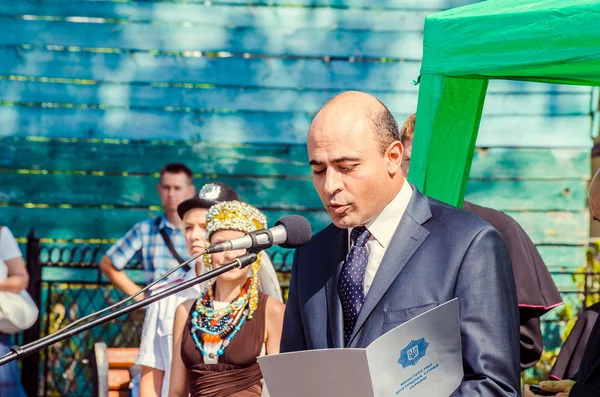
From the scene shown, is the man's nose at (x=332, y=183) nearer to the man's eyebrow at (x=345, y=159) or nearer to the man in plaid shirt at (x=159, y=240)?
the man's eyebrow at (x=345, y=159)

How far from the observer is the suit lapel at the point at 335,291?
2.92m

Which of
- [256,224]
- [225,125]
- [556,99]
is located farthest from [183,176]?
[556,99]

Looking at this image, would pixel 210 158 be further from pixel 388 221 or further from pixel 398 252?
pixel 398 252

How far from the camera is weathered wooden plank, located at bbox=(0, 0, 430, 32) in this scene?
841 centimetres

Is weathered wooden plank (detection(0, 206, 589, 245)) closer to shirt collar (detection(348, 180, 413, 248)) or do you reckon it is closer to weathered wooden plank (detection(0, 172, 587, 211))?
weathered wooden plank (detection(0, 172, 587, 211))

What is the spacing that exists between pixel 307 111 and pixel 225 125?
0.70 meters

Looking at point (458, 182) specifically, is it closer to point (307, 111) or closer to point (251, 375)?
point (251, 375)

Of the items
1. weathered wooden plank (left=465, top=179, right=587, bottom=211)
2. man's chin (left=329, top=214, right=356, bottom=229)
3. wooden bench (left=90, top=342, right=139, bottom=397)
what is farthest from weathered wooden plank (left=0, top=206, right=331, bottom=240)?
man's chin (left=329, top=214, right=356, bottom=229)

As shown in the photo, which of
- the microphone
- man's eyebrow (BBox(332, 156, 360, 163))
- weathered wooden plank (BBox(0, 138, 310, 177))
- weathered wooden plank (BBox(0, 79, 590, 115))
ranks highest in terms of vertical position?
weathered wooden plank (BBox(0, 79, 590, 115))

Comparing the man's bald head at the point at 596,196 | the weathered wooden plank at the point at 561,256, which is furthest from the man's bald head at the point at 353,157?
the weathered wooden plank at the point at 561,256

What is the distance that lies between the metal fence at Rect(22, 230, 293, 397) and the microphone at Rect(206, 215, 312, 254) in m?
5.15

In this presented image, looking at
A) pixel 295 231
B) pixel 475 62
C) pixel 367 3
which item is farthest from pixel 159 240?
pixel 295 231

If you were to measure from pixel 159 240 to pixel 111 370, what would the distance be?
1.70 m

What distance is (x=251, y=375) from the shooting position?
176 inches
